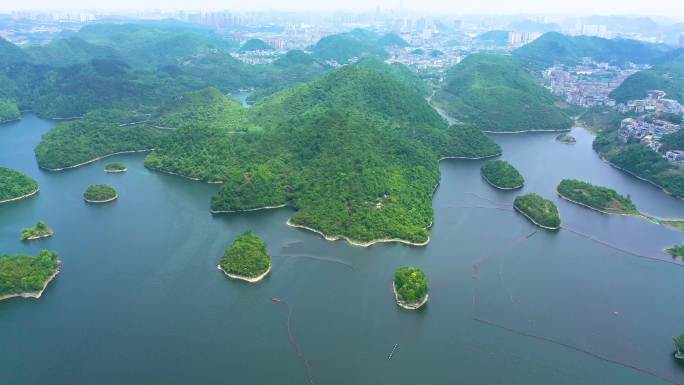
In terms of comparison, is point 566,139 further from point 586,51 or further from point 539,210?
point 586,51

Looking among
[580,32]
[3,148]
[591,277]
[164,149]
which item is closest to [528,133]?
[591,277]

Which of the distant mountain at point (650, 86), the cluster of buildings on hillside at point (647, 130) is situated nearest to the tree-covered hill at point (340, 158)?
the cluster of buildings on hillside at point (647, 130)

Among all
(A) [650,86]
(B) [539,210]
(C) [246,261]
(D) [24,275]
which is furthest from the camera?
(A) [650,86]

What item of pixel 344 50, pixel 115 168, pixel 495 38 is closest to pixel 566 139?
pixel 115 168

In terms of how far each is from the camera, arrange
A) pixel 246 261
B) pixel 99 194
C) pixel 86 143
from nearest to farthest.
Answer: pixel 246 261, pixel 99 194, pixel 86 143

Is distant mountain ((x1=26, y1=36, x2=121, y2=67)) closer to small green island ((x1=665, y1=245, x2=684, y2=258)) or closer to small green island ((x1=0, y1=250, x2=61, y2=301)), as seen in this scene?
small green island ((x1=0, y1=250, x2=61, y2=301))

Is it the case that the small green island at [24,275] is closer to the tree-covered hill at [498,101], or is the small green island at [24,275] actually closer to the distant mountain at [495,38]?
the tree-covered hill at [498,101]

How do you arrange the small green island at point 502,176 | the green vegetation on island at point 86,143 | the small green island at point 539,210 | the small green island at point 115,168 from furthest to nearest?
the green vegetation on island at point 86,143 → the small green island at point 115,168 → the small green island at point 502,176 → the small green island at point 539,210
